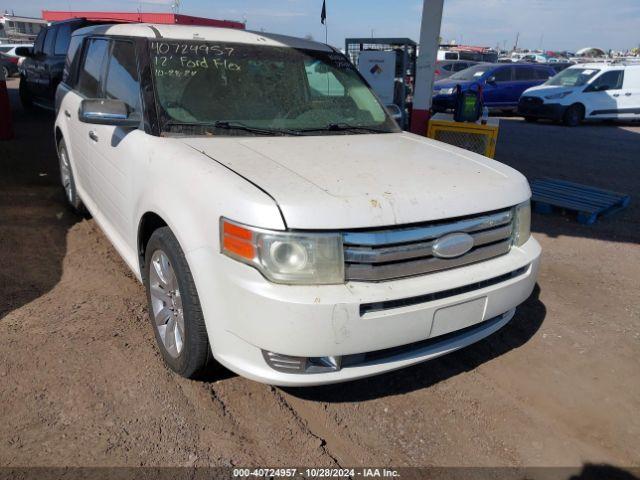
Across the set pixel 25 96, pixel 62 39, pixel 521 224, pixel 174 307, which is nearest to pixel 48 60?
pixel 62 39

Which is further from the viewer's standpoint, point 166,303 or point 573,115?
point 573,115

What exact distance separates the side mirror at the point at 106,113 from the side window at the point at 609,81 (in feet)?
50.8

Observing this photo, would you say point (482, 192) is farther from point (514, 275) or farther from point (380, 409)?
point (380, 409)

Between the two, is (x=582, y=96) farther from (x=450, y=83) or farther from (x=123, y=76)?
(x=123, y=76)

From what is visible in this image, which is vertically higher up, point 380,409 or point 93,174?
point 93,174

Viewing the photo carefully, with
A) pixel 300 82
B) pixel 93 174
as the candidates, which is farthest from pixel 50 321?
pixel 300 82

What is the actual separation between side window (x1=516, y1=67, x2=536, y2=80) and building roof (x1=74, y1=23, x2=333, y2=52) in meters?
15.3

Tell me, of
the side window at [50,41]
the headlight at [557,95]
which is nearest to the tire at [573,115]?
the headlight at [557,95]

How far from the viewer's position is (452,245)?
2.39 m

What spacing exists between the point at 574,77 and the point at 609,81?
3.13 ft

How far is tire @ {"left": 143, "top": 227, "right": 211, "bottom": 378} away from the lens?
7.94ft

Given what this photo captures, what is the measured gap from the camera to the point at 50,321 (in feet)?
10.8

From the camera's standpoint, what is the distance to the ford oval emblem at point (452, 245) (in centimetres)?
236

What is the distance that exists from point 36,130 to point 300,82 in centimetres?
831
